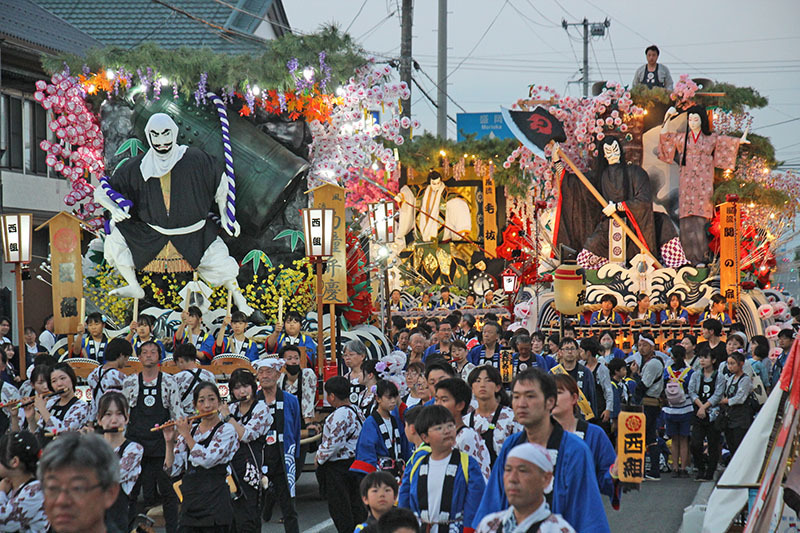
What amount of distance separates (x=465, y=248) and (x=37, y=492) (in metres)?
30.7

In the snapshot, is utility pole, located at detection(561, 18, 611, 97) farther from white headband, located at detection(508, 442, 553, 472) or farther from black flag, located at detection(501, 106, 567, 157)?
white headband, located at detection(508, 442, 553, 472)

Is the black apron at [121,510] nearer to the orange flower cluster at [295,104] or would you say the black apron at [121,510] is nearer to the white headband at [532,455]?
the white headband at [532,455]

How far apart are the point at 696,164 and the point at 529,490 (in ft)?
78.3

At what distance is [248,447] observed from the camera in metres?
8.58

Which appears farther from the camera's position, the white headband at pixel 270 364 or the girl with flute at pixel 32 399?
the white headband at pixel 270 364

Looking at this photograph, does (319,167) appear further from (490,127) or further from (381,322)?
(490,127)

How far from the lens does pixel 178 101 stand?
20141mm

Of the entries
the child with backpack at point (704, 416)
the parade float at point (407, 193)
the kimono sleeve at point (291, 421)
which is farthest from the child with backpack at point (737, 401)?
the kimono sleeve at point (291, 421)

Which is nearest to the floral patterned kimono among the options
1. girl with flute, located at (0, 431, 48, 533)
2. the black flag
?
the black flag

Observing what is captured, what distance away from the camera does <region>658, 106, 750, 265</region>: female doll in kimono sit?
88.5ft

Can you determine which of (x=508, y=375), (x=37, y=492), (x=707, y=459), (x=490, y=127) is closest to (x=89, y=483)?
(x=37, y=492)

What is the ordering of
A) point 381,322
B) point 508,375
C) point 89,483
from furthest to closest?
point 381,322 → point 508,375 → point 89,483

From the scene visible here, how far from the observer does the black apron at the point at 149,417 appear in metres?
9.88

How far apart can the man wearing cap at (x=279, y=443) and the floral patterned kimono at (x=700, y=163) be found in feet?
65.1
